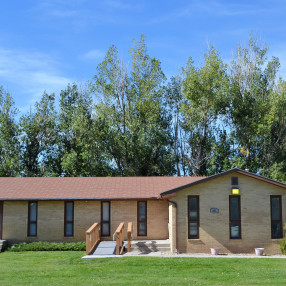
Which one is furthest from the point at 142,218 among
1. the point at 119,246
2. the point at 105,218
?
the point at 119,246

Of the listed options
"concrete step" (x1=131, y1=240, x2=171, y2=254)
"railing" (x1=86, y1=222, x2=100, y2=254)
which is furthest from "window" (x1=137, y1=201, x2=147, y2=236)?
"railing" (x1=86, y1=222, x2=100, y2=254)

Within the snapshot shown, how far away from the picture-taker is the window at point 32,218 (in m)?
23.0

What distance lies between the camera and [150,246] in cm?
2061

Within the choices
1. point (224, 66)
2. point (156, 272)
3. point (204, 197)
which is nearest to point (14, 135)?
point (224, 66)

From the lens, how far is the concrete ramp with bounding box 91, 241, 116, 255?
19016 mm

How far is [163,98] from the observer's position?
42.1 meters

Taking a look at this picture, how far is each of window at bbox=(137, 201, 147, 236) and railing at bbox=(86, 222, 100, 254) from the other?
228 cm

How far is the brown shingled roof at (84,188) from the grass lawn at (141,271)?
496 centimetres

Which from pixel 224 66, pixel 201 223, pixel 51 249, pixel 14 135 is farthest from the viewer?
pixel 14 135

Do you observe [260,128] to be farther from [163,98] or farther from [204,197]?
[204,197]

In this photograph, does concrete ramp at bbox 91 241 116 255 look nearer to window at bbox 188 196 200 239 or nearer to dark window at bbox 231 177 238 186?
window at bbox 188 196 200 239

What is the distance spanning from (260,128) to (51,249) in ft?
72.0

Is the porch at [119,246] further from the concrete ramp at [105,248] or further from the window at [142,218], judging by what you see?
the window at [142,218]

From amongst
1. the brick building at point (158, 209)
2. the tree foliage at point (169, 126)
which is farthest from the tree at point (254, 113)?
the brick building at point (158, 209)
